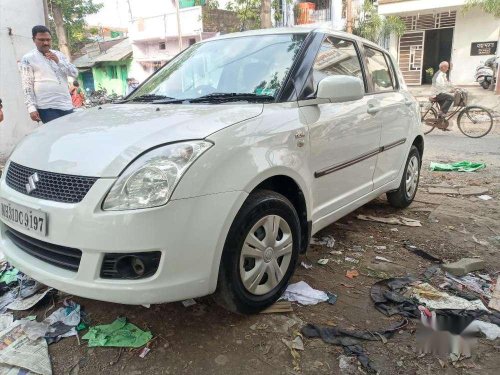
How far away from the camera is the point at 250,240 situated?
229 centimetres

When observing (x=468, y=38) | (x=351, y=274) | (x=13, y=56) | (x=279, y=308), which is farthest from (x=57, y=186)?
(x=468, y=38)

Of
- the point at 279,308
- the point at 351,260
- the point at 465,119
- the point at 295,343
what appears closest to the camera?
the point at 295,343

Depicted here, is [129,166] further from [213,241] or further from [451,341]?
[451,341]

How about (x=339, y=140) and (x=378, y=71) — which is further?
(x=378, y=71)

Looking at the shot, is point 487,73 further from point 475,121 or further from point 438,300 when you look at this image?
point 438,300

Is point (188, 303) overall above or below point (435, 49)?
below

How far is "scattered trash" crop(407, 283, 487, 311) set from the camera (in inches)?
103

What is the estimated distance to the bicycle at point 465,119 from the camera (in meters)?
9.34

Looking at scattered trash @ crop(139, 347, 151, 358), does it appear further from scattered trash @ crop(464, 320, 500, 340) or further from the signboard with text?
the signboard with text

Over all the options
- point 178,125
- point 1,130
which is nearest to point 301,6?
point 1,130

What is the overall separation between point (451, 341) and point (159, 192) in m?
1.72

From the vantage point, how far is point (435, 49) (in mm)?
18438

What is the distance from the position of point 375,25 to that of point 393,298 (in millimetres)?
16910

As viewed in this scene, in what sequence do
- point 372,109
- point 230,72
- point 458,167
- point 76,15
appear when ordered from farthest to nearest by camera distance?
point 76,15, point 458,167, point 372,109, point 230,72
